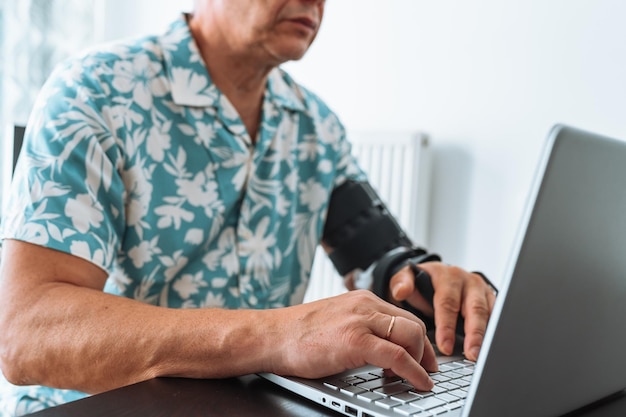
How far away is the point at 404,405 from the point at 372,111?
62.8 inches

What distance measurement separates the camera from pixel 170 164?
961 millimetres

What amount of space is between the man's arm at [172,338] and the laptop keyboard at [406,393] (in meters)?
0.01

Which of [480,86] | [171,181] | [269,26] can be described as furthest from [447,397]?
[480,86]

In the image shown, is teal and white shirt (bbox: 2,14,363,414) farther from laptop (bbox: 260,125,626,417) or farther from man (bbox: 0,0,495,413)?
laptop (bbox: 260,125,626,417)

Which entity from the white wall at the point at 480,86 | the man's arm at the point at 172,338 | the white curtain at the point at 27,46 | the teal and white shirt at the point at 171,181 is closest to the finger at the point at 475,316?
the man's arm at the point at 172,338

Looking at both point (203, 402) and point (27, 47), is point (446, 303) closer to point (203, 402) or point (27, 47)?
point (203, 402)

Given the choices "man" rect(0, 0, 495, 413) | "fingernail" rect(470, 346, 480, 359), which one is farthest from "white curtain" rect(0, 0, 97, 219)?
"fingernail" rect(470, 346, 480, 359)

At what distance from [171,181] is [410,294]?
402mm

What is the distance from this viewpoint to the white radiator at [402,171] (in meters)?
1.81

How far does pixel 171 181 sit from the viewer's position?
37.8 inches

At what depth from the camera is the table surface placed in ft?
1.58

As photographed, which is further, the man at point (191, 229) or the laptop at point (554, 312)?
the man at point (191, 229)

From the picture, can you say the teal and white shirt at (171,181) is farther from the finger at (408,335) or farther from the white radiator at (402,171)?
the white radiator at (402,171)

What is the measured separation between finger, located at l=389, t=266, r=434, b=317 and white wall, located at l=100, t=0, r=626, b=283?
32.3 inches
